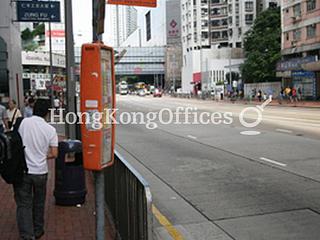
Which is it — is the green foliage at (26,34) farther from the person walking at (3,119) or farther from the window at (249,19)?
the person walking at (3,119)

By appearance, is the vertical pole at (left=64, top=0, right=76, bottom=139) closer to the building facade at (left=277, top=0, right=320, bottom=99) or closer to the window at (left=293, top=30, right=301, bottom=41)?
the building facade at (left=277, top=0, right=320, bottom=99)

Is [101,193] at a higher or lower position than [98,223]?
higher

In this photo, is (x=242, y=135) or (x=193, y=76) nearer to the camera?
(x=242, y=135)

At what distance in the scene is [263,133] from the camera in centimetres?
1852

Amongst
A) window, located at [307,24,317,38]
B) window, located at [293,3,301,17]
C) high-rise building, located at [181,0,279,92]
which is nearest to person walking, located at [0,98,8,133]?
window, located at [307,24,317,38]

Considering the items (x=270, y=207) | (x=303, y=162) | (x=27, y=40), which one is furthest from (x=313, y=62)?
(x=27, y=40)

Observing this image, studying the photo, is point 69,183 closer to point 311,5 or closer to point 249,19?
point 311,5

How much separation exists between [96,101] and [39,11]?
1402 cm

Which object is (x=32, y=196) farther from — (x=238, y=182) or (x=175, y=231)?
(x=238, y=182)

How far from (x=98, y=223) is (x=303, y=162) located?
8065 millimetres

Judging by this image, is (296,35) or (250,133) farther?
(296,35)

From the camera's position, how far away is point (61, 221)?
6.75 m

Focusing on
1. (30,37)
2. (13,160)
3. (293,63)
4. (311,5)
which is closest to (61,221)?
(13,160)

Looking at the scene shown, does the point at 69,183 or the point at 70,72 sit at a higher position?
the point at 70,72
